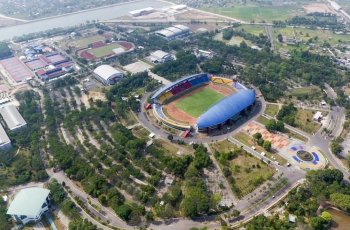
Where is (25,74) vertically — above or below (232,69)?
below

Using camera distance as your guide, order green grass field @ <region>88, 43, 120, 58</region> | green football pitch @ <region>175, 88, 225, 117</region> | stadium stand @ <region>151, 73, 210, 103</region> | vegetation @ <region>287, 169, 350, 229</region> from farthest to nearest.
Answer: green grass field @ <region>88, 43, 120, 58</region> → stadium stand @ <region>151, 73, 210, 103</region> → green football pitch @ <region>175, 88, 225, 117</region> → vegetation @ <region>287, 169, 350, 229</region>

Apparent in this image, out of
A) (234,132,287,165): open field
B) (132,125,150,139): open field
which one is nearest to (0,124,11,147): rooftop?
(132,125,150,139): open field

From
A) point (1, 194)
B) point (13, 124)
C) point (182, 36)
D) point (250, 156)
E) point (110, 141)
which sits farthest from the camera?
point (182, 36)

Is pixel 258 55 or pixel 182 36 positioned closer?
pixel 258 55

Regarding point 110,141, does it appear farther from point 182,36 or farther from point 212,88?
point 182,36

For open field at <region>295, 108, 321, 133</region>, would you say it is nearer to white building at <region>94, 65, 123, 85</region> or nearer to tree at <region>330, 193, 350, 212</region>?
tree at <region>330, 193, 350, 212</region>

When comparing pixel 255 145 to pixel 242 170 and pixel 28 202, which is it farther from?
pixel 28 202

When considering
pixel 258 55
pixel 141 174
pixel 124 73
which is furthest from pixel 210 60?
pixel 141 174

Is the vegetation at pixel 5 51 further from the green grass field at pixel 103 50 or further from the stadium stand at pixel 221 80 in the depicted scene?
the stadium stand at pixel 221 80
